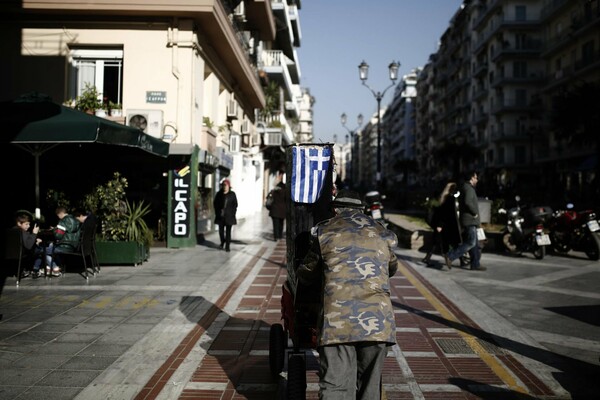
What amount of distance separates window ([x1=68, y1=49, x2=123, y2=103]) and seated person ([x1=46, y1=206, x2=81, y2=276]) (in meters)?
6.69

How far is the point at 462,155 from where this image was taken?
216 feet

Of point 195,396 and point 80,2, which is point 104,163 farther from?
point 195,396

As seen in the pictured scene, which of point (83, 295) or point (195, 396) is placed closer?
point (195, 396)

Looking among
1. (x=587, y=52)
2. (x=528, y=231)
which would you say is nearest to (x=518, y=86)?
(x=587, y=52)

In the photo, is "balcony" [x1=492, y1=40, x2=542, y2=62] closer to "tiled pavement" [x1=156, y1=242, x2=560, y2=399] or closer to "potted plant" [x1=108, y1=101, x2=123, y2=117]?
"potted plant" [x1=108, y1=101, x2=123, y2=117]

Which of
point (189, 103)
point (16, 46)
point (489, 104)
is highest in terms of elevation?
point (489, 104)

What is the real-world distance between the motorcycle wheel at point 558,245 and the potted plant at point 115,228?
10155 millimetres

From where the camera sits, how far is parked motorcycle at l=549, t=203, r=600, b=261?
12516mm

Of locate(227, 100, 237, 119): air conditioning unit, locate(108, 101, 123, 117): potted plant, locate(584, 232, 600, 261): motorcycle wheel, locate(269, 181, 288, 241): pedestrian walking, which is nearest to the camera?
locate(584, 232, 600, 261): motorcycle wheel

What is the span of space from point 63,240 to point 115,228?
177 centimetres

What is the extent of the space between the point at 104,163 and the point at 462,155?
57214mm

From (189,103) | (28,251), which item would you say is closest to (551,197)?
(189,103)

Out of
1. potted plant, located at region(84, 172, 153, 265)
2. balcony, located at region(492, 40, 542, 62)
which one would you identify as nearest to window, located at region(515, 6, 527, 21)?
balcony, located at region(492, 40, 542, 62)

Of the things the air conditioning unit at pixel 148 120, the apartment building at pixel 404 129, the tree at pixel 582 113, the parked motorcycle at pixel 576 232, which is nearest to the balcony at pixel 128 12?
the air conditioning unit at pixel 148 120
